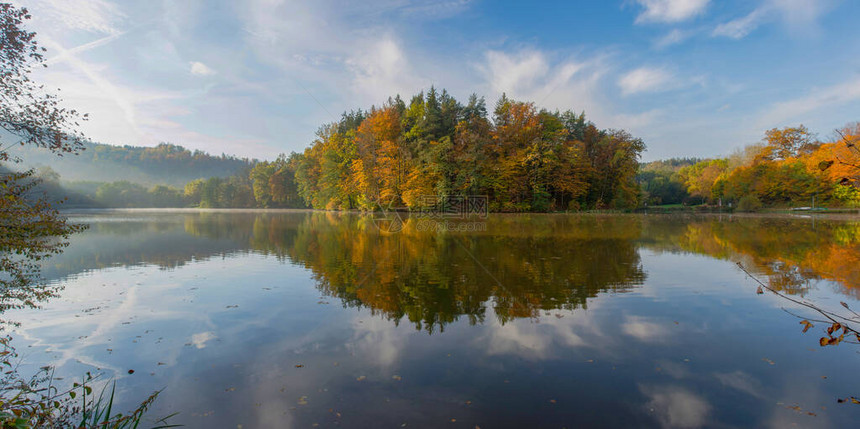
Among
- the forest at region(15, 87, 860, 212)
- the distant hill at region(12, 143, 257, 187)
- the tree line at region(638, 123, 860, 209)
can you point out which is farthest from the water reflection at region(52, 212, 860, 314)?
the distant hill at region(12, 143, 257, 187)

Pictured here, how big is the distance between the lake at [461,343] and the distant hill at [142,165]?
384ft

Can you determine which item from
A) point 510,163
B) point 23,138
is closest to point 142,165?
point 510,163

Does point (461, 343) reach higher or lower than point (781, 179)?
lower

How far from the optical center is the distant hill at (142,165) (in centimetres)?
11950

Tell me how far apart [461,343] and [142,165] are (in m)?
160

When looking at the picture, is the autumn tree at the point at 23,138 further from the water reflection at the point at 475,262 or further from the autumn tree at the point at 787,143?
the autumn tree at the point at 787,143

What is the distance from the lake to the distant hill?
117 metres

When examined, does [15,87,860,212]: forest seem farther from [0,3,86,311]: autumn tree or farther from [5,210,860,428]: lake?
[0,3,86,311]: autumn tree

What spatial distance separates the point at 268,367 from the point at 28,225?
15.9 feet

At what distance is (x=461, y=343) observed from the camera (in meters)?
5.18

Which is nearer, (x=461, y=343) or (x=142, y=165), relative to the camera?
(x=461, y=343)

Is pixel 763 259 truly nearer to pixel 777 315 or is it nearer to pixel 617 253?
pixel 617 253

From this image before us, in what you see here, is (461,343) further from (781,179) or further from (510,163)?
(781,179)

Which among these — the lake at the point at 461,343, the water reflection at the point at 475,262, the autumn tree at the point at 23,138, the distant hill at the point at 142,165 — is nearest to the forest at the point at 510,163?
the water reflection at the point at 475,262
